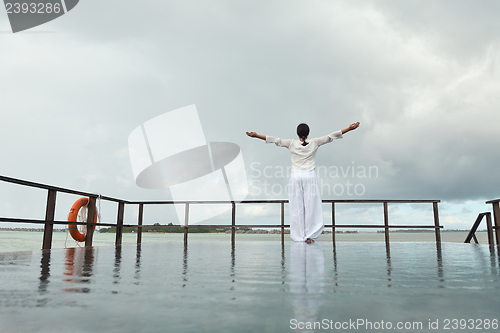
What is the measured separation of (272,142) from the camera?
4586mm

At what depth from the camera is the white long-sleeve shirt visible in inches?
175

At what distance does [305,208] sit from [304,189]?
270 mm

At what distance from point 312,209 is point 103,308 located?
382 cm

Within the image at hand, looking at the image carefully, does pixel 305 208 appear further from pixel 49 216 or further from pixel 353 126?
pixel 49 216

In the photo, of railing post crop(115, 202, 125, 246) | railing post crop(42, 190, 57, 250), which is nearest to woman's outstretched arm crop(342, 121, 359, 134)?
railing post crop(42, 190, 57, 250)

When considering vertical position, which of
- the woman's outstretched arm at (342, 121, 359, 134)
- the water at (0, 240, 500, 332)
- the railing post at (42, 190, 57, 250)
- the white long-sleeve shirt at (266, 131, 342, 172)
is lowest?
the water at (0, 240, 500, 332)

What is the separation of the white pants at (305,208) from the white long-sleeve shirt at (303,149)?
115 mm

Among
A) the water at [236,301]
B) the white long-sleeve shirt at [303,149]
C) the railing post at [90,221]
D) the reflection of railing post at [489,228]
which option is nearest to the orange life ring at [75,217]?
the railing post at [90,221]

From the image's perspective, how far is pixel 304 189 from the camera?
4.51 metres

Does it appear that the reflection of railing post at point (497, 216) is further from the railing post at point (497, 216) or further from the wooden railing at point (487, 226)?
the wooden railing at point (487, 226)

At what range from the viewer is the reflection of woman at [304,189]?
174 inches

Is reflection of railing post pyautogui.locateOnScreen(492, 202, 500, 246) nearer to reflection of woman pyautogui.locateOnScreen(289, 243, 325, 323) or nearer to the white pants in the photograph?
the white pants

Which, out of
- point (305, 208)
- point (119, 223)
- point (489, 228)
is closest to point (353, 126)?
point (305, 208)

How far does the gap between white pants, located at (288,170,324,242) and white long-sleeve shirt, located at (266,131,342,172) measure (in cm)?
12
